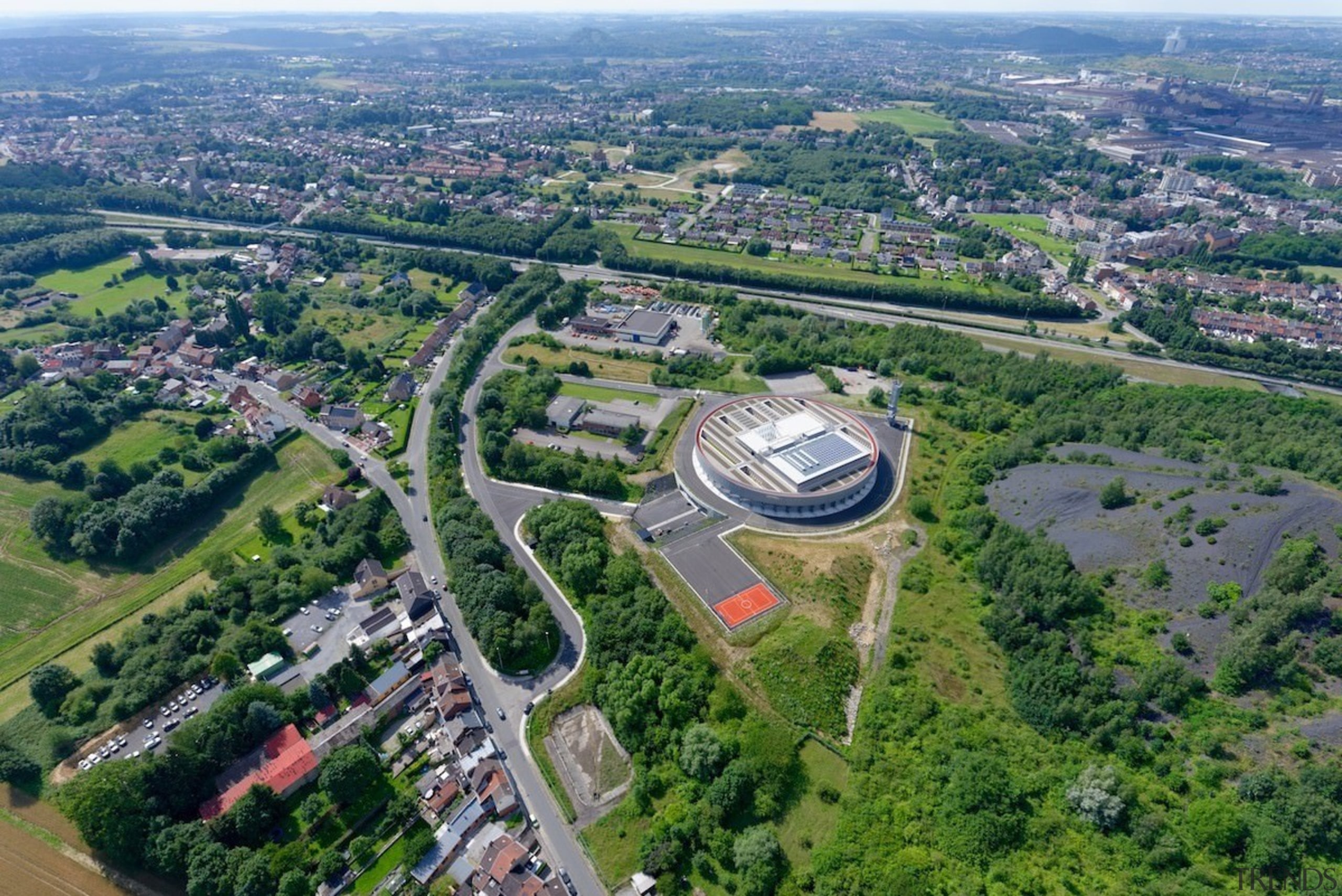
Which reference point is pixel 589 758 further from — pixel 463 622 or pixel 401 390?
pixel 401 390

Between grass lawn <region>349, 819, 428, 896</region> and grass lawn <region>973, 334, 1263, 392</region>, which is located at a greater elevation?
grass lawn <region>973, 334, 1263, 392</region>

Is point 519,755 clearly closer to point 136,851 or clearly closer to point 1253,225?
point 136,851

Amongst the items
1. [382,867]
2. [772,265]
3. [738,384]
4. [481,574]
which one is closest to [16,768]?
[382,867]

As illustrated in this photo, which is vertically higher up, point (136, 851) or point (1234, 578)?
point (1234, 578)

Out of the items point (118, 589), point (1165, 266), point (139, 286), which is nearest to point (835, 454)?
point (118, 589)

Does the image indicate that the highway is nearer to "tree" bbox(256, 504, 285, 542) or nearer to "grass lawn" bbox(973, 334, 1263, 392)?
"grass lawn" bbox(973, 334, 1263, 392)

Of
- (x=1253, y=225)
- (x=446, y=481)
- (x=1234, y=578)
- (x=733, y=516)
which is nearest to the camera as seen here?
(x=1234, y=578)

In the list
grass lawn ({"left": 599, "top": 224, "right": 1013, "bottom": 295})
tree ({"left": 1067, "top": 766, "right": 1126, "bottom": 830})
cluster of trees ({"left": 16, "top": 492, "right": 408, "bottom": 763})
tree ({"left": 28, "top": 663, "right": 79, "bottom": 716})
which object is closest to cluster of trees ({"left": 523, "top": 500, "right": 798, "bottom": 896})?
tree ({"left": 1067, "top": 766, "right": 1126, "bottom": 830})
